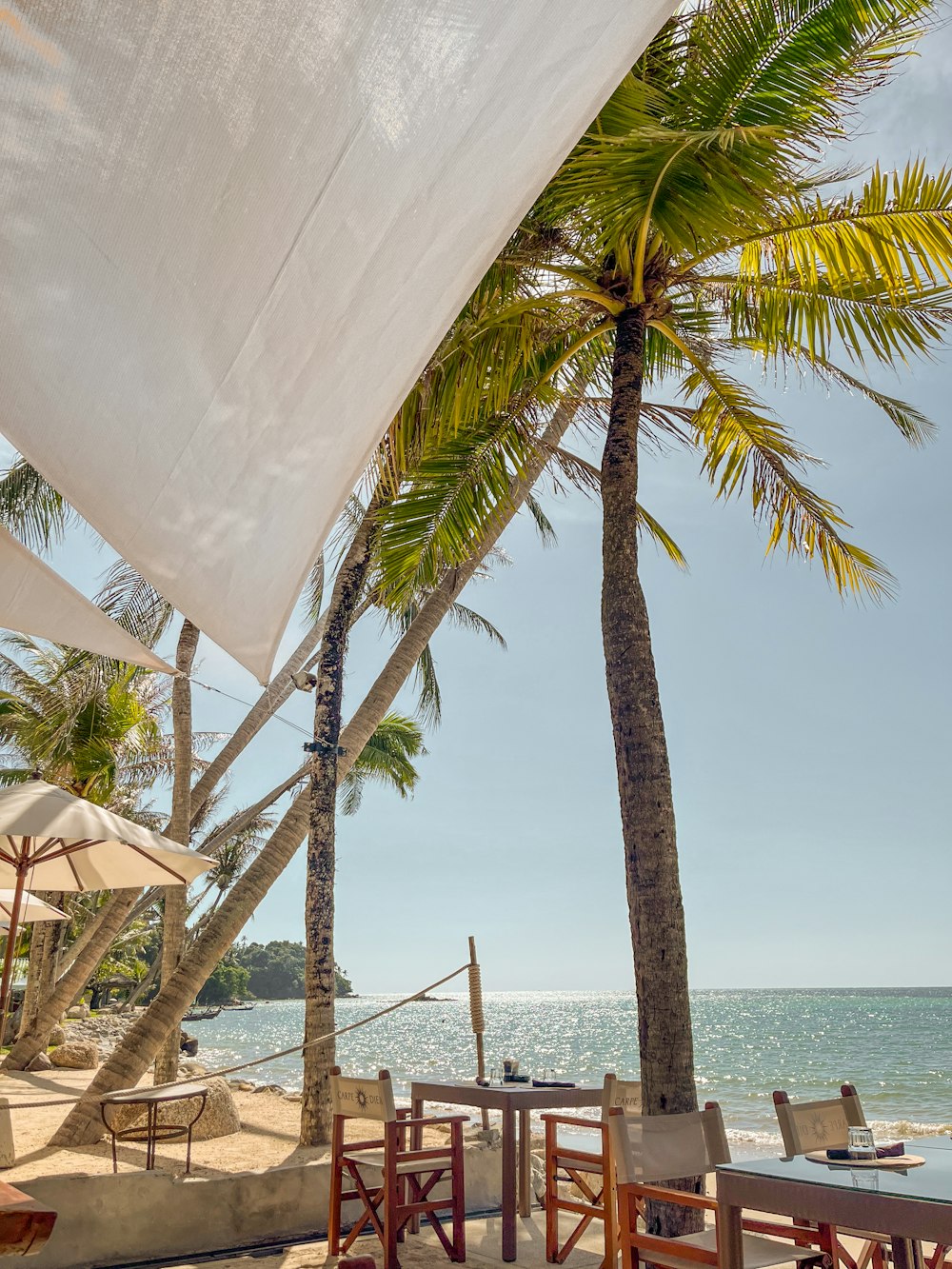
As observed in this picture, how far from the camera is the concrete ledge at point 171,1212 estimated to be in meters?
4.70

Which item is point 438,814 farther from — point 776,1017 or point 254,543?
point 254,543

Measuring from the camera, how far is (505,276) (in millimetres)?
5906

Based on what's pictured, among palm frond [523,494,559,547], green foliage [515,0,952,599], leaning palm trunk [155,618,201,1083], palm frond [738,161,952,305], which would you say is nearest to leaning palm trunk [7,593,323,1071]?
leaning palm trunk [155,618,201,1083]

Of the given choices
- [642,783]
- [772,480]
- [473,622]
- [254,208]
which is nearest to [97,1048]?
[473,622]

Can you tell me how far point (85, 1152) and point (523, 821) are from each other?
8947 cm

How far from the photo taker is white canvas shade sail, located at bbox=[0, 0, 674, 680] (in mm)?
1752

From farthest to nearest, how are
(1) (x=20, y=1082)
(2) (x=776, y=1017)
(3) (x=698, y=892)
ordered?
(3) (x=698, y=892)
(2) (x=776, y=1017)
(1) (x=20, y=1082)

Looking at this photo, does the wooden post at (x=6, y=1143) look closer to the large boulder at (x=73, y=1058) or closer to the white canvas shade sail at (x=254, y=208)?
the white canvas shade sail at (x=254, y=208)

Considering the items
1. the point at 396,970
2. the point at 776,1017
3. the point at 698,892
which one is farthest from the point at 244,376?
the point at 396,970

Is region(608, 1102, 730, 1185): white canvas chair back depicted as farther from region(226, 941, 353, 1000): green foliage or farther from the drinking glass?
region(226, 941, 353, 1000): green foliage

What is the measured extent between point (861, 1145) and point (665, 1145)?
0.81 m

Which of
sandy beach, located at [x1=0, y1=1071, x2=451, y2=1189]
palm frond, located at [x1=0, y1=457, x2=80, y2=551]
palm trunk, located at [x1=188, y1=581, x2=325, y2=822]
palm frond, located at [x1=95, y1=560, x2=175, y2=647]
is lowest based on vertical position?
sandy beach, located at [x1=0, y1=1071, x2=451, y2=1189]

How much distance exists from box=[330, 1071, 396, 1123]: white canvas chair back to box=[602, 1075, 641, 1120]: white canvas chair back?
99cm

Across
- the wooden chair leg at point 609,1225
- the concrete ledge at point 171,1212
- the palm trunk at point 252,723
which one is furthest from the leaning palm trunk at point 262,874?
the wooden chair leg at point 609,1225
